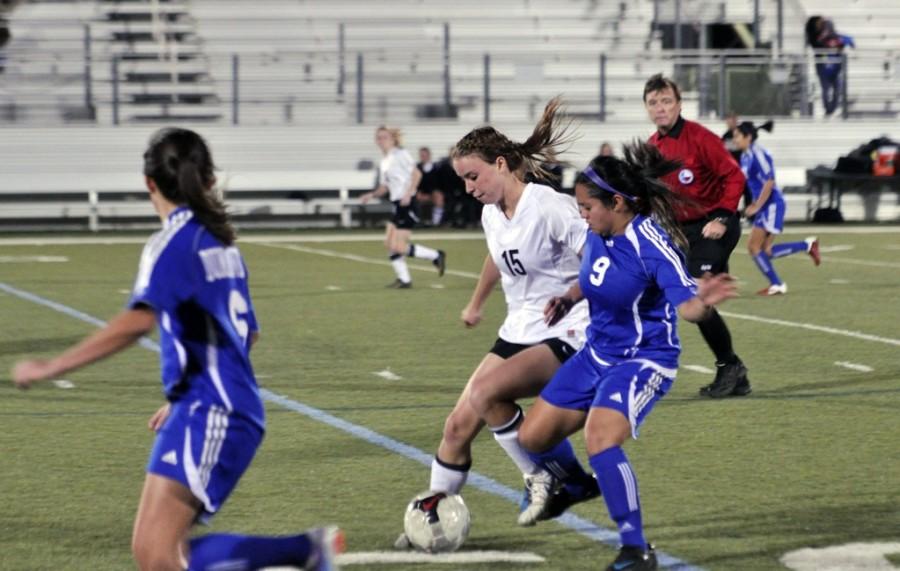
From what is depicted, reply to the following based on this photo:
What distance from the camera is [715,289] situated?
5.43m

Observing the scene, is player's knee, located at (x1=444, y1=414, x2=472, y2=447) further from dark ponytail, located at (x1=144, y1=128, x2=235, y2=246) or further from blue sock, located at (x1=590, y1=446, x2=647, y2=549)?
dark ponytail, located at (x1=144, y1=128, x2=235, y2=246)

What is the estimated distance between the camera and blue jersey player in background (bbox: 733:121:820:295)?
55.8ft

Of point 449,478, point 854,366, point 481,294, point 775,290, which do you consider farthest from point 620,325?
point 775,290

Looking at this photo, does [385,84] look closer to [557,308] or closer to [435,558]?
[557,308]

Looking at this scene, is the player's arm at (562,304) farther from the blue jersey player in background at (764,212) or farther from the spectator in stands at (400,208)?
the spectator in stands at (400,208)

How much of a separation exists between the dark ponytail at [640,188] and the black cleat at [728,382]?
12.6 ft

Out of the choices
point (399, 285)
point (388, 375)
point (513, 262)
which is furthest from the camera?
point (399, 285)

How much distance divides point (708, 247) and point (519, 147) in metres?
3.62

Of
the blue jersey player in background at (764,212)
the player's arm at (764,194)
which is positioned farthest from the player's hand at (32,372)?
the player's arm at (764,194)

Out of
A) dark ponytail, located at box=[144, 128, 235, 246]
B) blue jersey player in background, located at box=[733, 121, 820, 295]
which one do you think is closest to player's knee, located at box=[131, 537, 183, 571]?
dark ponytail, located at box=[144, 128, 235, 246]

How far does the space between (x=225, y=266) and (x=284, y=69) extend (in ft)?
88.8

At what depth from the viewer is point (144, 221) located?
96.3ft

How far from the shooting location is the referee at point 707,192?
9.74m

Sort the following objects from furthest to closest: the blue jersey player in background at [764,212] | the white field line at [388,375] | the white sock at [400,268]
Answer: the white sock at [400,268]
the blue jersey player in background at [764,212]
the white field line at [388,375]
